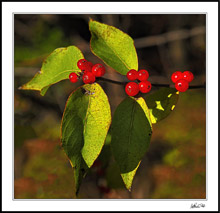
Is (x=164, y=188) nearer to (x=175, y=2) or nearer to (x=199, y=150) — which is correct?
(x=199, y=150)

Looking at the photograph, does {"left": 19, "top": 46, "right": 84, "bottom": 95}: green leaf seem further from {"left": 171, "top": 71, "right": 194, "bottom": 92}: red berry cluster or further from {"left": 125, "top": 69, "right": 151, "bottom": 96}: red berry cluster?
{"left": 171, "top": 71, "right": 194, "bottom": 92}: red berry cluster

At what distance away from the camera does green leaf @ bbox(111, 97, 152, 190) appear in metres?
1.16

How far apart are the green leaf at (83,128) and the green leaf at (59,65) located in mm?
156

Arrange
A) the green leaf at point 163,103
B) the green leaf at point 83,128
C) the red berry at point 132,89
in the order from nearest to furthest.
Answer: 1. the green leaf at point 83,128
2. the red berry at point 132,89
3. the green leaf at point 163,103

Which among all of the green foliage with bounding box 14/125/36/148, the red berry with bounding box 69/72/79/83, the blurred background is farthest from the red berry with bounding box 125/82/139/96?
the green foliage with bounding box 14/125/36/148

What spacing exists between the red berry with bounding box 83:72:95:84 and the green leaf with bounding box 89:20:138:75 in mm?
97

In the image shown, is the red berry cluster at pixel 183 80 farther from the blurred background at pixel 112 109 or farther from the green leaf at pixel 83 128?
the blurred background at pixel 112 109

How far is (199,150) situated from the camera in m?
3.00

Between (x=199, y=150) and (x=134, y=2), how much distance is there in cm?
193

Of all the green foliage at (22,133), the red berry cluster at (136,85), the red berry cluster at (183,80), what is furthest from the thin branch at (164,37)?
the red berry cluster at (136,85)

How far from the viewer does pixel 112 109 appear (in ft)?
12.6

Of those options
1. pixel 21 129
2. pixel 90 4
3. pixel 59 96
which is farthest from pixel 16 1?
pixel 59 96

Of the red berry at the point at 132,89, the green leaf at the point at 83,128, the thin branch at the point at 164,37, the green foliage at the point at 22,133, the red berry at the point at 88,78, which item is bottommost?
the green foliage at the point at 22,133

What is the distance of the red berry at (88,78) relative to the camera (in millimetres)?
1184
